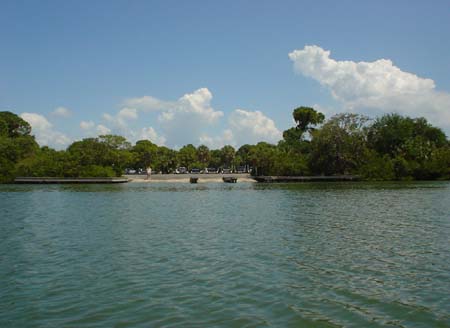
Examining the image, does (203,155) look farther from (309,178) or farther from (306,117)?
(309,178)

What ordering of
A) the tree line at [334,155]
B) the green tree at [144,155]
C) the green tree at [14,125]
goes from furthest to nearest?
the green tree at [144,155]
the green tree at [14,125]
the tree line at [334,155]

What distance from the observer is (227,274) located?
12898 millimetres

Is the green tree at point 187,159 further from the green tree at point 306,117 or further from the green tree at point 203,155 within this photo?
the green tree at point 306,117

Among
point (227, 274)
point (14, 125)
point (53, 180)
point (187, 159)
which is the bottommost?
point (227, 274)

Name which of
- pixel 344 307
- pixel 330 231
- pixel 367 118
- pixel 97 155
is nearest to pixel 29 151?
pixel 97 155

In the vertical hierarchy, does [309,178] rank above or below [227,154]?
below

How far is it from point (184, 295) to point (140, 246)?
7.22 meters

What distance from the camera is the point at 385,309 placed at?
969 cm

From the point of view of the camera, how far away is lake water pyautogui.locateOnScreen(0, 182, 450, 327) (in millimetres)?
9344

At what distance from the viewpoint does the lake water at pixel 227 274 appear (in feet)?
30.7

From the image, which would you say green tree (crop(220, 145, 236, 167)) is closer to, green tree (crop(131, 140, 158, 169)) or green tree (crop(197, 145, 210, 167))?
green tree (crop(197, 145, 210, 167))

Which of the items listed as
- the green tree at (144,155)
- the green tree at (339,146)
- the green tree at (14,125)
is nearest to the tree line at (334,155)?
the green tree at (339,146)

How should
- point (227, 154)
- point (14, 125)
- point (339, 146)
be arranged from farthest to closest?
point (227, 154) → point (14, 125) → point (339, 146)

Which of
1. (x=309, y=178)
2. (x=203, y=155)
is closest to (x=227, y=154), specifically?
(x=203, y=155)
